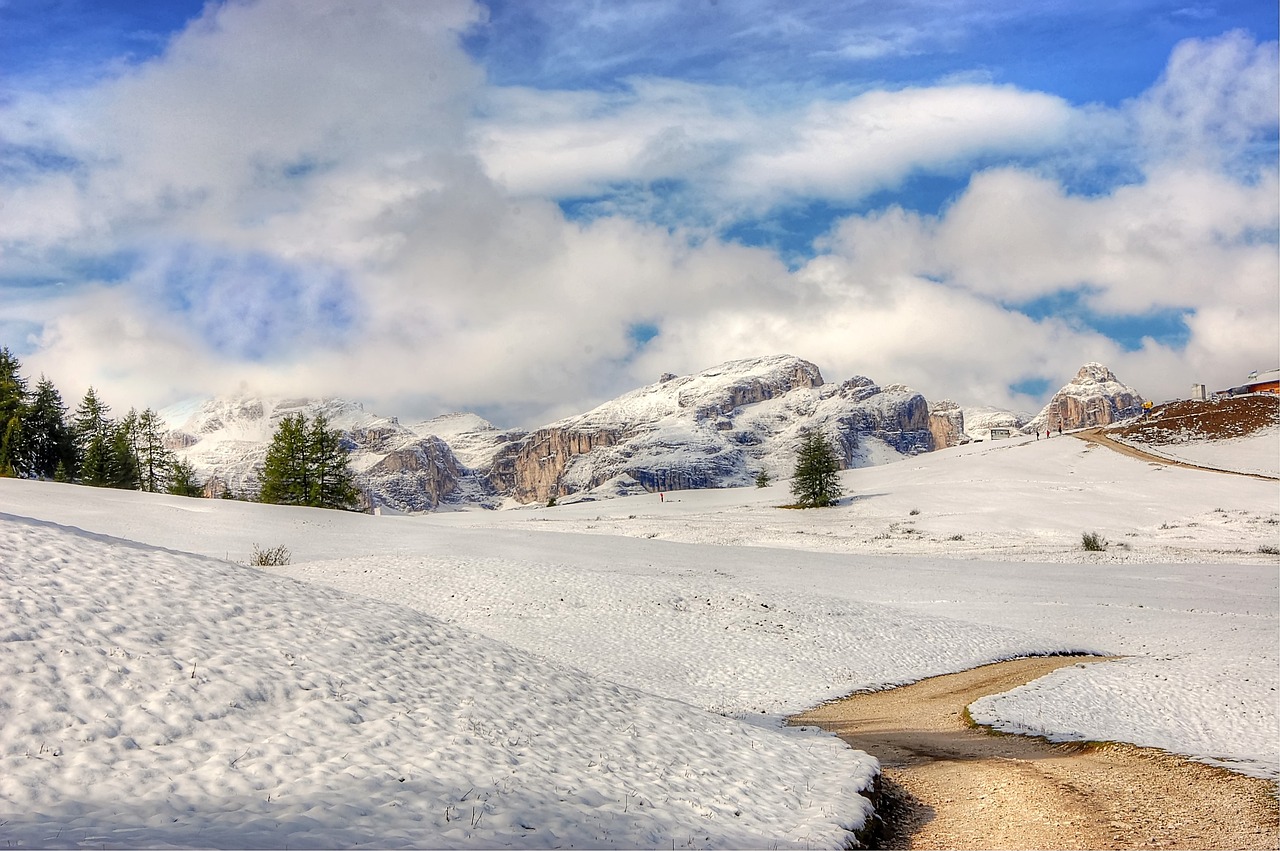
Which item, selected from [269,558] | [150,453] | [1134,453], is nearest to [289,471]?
[150,453]

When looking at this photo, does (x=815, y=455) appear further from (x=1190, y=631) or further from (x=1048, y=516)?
(x=1190, y=631)

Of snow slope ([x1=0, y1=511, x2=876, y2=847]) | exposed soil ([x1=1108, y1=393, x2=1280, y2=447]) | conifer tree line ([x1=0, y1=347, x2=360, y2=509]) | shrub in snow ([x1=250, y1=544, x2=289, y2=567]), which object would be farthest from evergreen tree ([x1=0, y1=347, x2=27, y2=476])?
exposed soil ([x1=1108, y1=393, x2=1280, y2=447])

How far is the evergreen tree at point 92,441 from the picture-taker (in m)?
66.2

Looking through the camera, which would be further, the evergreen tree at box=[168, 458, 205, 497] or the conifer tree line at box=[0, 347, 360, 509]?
the evergreen tree at box=[168, 458, 205, 497]

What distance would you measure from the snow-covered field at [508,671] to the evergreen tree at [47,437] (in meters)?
22.4

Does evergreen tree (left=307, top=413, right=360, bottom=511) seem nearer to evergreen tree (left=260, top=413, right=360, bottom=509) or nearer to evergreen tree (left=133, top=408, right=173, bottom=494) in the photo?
evergreen tree (left=260, top=413, right=360, bottom=509)

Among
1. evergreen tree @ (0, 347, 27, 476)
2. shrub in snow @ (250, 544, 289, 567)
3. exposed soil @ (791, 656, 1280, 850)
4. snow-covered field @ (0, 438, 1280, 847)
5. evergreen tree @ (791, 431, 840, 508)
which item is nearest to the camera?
snow-covered field @ (0, 438, 1280, 847)

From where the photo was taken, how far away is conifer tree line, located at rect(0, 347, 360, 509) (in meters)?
60.9

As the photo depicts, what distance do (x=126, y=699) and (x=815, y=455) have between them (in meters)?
70.6

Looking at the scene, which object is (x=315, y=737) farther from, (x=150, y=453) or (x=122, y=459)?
(x=150, y=453)

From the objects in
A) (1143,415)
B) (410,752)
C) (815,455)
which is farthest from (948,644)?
(1143,415)

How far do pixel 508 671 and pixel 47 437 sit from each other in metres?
65.2

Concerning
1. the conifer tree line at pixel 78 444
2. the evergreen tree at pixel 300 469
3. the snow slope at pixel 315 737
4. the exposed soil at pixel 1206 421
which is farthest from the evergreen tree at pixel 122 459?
the exposed soil at pixel 1206 421

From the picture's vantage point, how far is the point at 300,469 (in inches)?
2559
